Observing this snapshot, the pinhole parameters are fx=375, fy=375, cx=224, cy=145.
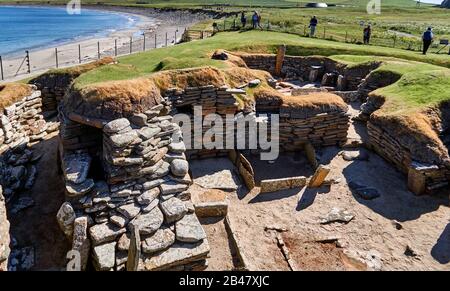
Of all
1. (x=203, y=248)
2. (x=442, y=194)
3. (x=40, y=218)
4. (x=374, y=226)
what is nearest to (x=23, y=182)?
(x=40, y=218)

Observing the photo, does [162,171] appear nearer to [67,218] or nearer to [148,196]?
[148,196]

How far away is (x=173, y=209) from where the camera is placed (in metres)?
9.14

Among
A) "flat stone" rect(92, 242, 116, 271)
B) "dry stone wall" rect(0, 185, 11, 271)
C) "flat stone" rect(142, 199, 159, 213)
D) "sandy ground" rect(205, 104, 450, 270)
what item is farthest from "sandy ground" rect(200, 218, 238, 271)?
"dry stone wall" rect(0, 185, 11, 271)

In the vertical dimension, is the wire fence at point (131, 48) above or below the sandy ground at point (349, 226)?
above

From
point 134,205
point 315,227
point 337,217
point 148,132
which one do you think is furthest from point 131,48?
point 315,227

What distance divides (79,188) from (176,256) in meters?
2.94

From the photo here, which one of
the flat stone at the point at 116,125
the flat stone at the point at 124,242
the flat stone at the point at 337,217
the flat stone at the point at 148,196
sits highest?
the flat stone at the point at 116,125

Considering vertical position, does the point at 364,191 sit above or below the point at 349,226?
above

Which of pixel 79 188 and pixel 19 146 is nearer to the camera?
pixel 79 188

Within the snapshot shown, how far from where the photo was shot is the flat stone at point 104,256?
8016mm

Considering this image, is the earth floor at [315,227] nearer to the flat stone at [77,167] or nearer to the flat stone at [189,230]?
→ the flat stone at [189,230]

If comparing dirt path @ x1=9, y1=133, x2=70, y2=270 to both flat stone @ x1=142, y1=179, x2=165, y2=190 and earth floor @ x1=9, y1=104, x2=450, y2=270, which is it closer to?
earth floor @ x1=9, y1=104, x2=450, y2=270

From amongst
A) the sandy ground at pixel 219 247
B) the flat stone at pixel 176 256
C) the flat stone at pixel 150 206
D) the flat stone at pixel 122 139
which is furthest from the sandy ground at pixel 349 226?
the flat stone at pixel 122 139

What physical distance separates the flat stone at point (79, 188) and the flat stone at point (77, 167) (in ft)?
0.33
